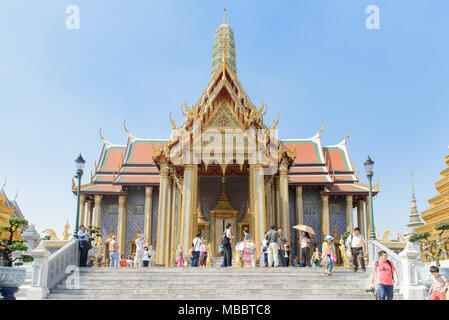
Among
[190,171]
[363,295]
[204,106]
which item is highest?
[204,106]

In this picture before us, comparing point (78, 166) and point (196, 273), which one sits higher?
point (78, 166)

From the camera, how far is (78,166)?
14.9 metres

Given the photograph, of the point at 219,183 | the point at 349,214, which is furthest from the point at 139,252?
the point at 349,214

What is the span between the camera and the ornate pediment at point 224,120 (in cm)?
2000

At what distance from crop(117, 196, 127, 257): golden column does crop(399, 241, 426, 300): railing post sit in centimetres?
1665

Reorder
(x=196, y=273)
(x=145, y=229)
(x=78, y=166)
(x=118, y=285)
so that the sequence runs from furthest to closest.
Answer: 1. (x=145, y=229)
2. (x=78, y=166)
3. (x=196, y=273)
4. (x=118, y=285)

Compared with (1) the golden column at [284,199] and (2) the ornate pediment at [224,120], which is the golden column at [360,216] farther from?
(2) the ornate pediment at [224,120]

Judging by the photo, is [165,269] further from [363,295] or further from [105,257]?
[105,257]

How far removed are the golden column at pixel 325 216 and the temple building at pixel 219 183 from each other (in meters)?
0.05

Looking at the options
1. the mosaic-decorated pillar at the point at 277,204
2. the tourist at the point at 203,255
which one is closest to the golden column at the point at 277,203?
the mosaic-decorated pillar at the point at 277,204

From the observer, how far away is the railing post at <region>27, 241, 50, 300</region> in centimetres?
1108

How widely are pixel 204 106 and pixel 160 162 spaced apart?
3038 mm
